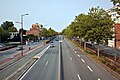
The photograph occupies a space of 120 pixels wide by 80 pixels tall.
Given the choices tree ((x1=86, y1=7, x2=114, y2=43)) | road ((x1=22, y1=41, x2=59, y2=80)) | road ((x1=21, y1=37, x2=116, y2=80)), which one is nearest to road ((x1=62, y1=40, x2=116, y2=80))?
road ((x1=21, y1=37, x2=116, y2=80))

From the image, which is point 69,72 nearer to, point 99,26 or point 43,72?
point 43,72

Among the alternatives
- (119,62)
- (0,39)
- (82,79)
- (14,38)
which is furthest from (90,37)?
(14,38)

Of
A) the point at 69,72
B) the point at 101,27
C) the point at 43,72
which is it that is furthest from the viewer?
the point at 101,27

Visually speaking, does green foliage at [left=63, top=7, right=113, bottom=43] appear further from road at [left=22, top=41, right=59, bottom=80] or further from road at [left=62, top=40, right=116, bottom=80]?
road at [left=22, top=41, right=59, bottom=80]

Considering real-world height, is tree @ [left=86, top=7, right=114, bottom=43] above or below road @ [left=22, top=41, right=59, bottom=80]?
above

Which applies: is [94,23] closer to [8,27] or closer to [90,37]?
[90,37]

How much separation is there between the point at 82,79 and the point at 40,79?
12.7ft

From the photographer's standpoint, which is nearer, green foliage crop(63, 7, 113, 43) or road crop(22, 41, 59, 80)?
road crop(22, 41, 59, 80)

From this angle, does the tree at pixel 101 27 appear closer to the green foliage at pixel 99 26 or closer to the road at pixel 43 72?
the green foliage at pixel 99 26

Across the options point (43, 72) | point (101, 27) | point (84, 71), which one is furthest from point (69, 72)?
point (101, 27)

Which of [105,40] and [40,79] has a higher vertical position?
[105,40]

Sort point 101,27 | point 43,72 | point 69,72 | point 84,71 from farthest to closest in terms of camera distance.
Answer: point 101,27
point 84,71
point 43,72
point 69,72

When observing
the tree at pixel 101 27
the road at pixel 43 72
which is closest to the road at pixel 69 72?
the road at pixel 43 72

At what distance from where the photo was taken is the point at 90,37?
129 ft
